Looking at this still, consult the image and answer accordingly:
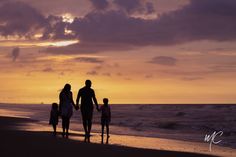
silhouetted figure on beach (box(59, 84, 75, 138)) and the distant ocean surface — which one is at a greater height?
silhouetted figure on beach (box(59, 84, 75, 138))

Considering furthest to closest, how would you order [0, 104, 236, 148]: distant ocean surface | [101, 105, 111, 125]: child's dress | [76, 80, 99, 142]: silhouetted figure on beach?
[0, 104, 236, 148]: distant ocean surface < [101, 105, 111, 125]: child's dress < [76, 80, 99, 142]: silhouetted figure on beach

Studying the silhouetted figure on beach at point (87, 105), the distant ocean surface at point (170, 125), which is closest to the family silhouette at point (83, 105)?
the silhouetted figure on beach at point (87, 105)

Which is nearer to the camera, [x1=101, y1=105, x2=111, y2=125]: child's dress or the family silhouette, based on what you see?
the family silhouette

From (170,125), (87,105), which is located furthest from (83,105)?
Result: (170,125)

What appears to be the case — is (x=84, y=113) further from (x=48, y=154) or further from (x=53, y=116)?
(x=48, y=154)

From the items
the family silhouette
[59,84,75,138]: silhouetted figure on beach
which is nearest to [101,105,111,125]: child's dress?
the family silhouette

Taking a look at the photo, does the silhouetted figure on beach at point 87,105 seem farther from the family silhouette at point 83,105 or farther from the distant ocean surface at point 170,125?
the distant ocean surface at point 170,125

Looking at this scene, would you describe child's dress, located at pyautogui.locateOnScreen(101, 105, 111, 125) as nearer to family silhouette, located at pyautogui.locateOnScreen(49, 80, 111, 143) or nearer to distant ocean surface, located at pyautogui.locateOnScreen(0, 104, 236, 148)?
family silhouette, located at pyautogui.locateOnScreen(49, 80, 111, 143)

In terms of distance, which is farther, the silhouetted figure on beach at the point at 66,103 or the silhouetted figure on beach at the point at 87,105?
the silhouetted figure on beach at the point at 66,103

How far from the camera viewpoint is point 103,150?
11.8m

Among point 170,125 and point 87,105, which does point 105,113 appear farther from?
point 170,125

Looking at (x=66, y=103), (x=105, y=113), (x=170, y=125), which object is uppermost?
(x=66, y=103)

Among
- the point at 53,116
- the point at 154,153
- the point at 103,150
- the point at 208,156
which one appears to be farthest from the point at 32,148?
the point at 53,116

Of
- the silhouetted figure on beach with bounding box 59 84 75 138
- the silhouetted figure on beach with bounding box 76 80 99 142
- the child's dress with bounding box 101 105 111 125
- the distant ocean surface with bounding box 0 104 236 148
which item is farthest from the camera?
the distant ocean surface with bounding box 0 104 236 148
